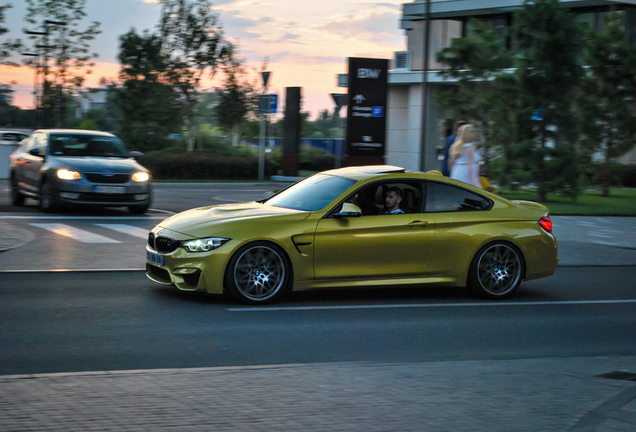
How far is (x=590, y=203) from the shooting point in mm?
24656

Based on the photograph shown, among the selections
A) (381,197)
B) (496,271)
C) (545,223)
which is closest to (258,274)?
(381,197)

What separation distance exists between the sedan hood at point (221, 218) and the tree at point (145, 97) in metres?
31.3

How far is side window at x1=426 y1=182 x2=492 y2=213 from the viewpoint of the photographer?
29.1ft

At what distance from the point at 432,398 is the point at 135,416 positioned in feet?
5.70

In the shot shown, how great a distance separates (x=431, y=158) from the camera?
149 feet

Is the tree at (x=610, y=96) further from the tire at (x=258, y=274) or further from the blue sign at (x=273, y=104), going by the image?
the tire at (x=258, y=274)

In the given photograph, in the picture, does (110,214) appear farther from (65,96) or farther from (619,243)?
(65,96)

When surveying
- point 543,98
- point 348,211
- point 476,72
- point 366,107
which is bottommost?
point 348,211

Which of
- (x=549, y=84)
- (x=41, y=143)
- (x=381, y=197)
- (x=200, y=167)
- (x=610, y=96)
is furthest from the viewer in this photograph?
(x=200, y=167)

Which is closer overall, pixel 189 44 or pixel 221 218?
pixel 221 218

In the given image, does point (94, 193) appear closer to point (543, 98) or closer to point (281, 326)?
point (281, 326)

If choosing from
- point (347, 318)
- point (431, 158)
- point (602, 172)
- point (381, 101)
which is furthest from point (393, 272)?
point (431, 158)

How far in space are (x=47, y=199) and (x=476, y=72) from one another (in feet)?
64.1

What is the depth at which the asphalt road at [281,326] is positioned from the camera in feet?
19.9
